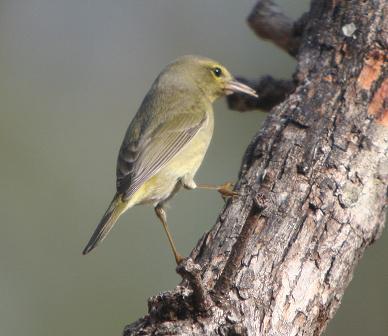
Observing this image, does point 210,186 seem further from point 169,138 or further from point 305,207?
point 305,207

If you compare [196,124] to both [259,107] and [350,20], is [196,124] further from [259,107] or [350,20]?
[350,20]

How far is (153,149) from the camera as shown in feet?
15.4

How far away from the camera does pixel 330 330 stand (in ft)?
19.3

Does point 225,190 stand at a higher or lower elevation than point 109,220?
higher

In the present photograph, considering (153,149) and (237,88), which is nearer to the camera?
(153,149)

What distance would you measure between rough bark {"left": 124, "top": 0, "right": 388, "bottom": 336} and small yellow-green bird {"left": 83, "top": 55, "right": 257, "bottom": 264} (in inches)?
24.3

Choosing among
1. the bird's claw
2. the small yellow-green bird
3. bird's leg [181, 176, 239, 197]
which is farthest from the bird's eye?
the bird's claw

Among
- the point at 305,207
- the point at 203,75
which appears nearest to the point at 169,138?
the point at 203,75

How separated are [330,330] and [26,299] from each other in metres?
3.18

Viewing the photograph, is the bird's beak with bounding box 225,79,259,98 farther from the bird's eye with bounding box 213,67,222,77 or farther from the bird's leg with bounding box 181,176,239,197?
the bird's leg with bounding box 181,176,239,197

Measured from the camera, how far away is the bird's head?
5191 mm

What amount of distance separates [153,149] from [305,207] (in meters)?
1.52

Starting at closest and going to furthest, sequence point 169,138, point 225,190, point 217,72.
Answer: point 225,190 → point 169,138 → point 217,72

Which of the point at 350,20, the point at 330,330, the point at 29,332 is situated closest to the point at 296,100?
the point at 350,20
